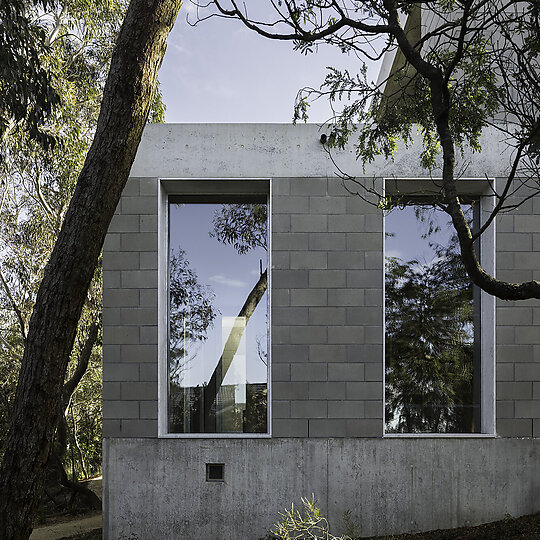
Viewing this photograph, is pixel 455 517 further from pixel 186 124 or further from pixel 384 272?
pixel 186 124

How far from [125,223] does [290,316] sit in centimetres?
203

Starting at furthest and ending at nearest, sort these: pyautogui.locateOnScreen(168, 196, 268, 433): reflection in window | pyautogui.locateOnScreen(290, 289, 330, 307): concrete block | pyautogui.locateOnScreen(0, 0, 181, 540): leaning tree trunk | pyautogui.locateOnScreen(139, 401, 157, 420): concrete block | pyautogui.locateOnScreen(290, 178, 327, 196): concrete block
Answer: pyautogui.locateOnScreen(168, 196, 268, 433): reflection in window → pyautogui.locateOnScreen(290, 178, 327, 196): concrete block → pyautogui.locateOnScreen(290, 289, 330, 307): concrete block → pyautogui.locateOnScreen(139, 401, 157, 420): concrete block → pyautogui.locateOnScreen(0, 0, 181, 540): leaning tree trunk

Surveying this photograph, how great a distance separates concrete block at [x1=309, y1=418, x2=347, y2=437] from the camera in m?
5.39

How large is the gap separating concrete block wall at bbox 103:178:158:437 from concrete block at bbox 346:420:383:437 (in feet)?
6.66

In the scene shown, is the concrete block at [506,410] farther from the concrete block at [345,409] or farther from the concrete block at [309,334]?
the concrete block at [309,334]

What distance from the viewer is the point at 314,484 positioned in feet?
17.5

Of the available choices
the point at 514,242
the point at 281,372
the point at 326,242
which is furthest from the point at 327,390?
the point at 514,242


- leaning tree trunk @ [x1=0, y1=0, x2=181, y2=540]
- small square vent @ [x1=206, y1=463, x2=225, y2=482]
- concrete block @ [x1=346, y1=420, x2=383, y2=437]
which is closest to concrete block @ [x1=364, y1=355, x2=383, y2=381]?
concrete block @ [x1=346, y1=420, x2=383, y2=437]

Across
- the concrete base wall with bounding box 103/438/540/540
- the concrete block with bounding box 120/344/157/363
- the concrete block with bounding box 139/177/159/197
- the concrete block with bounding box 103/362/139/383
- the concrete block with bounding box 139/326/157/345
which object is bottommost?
the concrete base wall with bounding box 103/438/540/540

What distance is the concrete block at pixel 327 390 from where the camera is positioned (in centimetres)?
543

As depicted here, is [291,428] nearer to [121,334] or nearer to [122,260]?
[121,334]

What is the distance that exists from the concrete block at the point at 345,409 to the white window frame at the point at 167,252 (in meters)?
0.65

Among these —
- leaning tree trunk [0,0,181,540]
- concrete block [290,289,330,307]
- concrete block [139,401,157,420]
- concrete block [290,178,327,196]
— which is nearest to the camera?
leaning tree trunk [0,0,181,540]

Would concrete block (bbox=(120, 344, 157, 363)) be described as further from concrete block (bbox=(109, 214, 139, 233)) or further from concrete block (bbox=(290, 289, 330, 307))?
concrete block (bbox=(290, 289, 330, 307))
